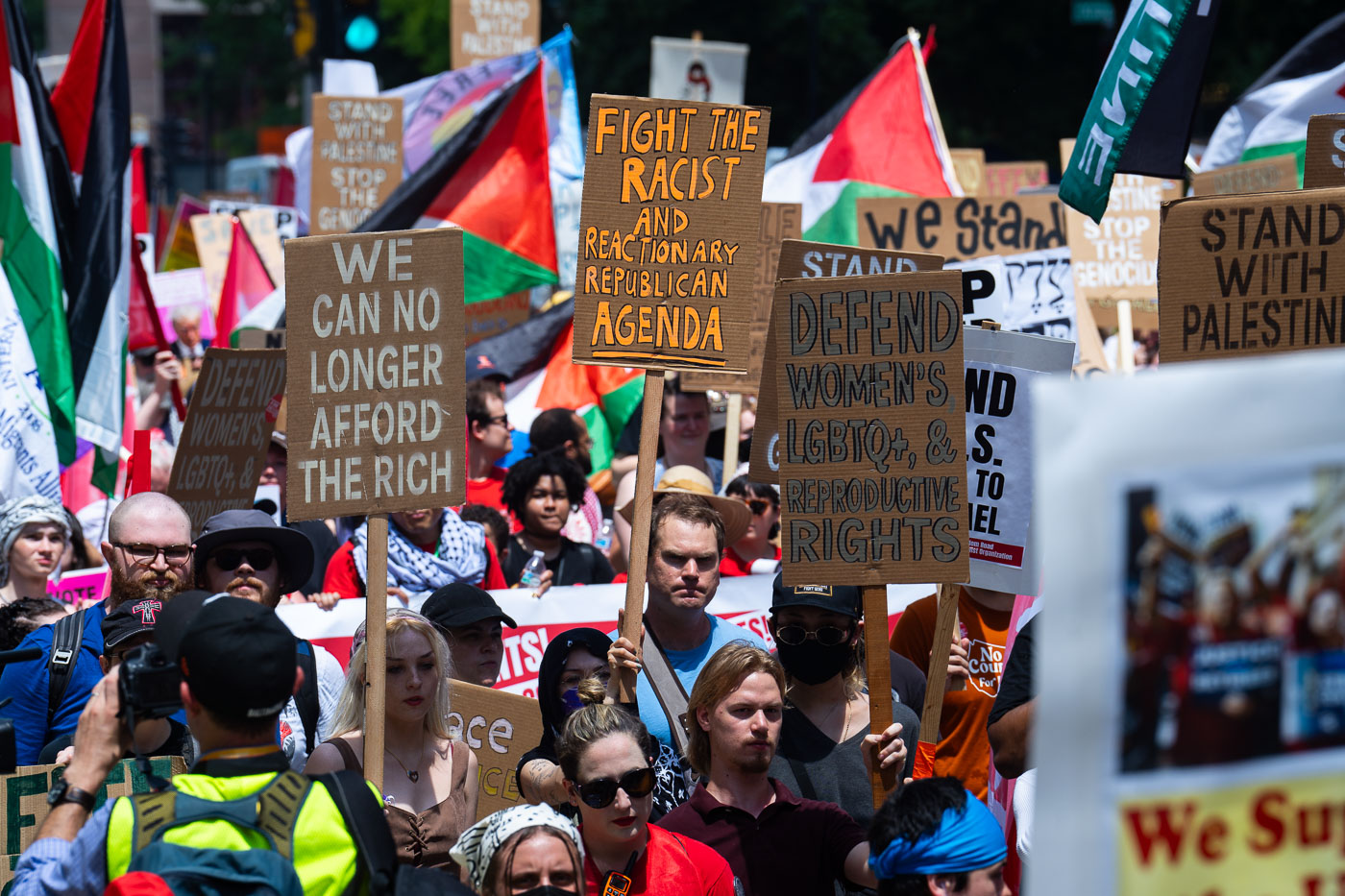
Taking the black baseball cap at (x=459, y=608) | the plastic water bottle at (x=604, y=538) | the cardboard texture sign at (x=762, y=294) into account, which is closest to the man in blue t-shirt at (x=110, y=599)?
the black baseball cap at (x=459, y=608)

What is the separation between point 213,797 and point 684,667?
7.18ft

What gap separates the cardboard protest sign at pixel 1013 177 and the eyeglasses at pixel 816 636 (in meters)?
10.4

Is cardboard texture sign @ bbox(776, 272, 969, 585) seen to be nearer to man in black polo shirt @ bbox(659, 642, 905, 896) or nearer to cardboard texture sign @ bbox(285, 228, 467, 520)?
man in black polo shirt @ bbox(659, 642, 905, 896)

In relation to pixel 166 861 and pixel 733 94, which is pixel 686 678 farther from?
pixel 733 94

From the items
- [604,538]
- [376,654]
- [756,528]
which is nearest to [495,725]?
[376,654]

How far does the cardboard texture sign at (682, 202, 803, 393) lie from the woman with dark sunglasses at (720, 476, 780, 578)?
45cm

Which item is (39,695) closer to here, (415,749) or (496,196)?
(415,749)

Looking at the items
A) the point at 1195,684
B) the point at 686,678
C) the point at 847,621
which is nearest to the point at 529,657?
the point at 686,678

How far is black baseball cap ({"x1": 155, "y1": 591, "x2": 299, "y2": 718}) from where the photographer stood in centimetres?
261

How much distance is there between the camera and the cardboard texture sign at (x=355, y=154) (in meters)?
10.8

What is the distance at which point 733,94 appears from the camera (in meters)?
13.7

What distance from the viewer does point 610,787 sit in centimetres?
340

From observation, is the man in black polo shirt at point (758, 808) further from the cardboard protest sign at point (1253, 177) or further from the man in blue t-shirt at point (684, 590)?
the cardboard protest sign at point (1253, 177)

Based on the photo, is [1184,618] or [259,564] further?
[259,564]
